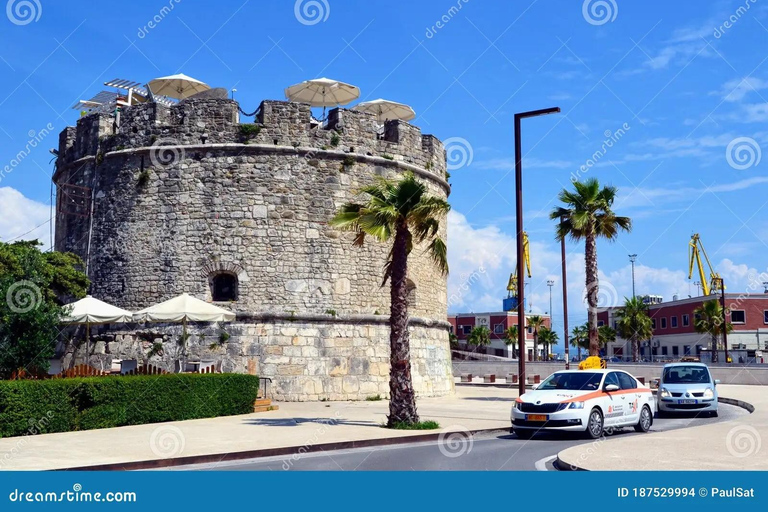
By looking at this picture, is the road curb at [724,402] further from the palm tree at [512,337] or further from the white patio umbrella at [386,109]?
the palm tree at [512,337]

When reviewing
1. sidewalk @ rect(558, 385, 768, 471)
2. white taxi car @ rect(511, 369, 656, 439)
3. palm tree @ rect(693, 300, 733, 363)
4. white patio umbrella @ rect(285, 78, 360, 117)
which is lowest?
sidewalk @ rect(558, 385, 768, 471)

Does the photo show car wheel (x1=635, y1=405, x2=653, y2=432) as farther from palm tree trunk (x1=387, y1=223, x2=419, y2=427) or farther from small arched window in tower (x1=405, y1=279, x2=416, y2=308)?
small arched window in tower (x1=405, y1=279, x2=416, y2=308)

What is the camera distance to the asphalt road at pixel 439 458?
1001 centimetres

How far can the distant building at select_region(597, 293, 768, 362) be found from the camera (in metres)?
64.8

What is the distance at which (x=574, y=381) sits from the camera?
14.6 m

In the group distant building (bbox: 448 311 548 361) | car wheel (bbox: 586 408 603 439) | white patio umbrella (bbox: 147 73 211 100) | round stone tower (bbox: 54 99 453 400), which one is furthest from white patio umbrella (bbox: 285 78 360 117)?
distant building (bbox: 448 311 548 361)

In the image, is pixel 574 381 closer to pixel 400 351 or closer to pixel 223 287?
pixel 400 351

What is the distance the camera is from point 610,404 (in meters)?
14.1

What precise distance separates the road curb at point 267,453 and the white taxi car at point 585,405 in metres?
1.30

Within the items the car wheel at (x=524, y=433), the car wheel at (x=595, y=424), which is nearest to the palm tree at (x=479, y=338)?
the car wheel at (x=524, y=433)

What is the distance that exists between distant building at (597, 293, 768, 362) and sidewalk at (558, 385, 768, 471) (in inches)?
1835

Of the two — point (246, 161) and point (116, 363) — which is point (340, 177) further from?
point (116, 363)

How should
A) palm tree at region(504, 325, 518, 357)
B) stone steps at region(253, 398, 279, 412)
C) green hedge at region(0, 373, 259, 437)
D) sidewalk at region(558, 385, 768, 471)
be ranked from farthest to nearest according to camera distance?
1. palm tree at region(504, 325, 518, 357)
2. stone steps at region(253, 398, 279, 412)
3. green hedge at region(0, 373, 259, 437)
4. sidewalk at region(558, 385, 768, 471)

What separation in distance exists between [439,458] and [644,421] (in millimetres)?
6072
